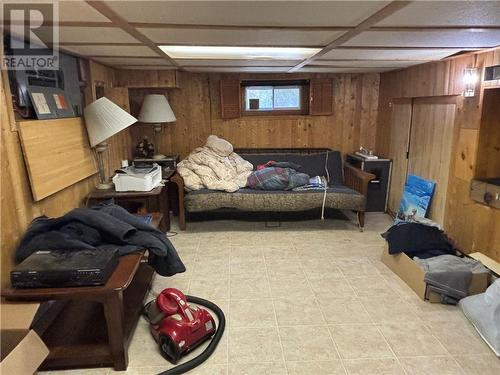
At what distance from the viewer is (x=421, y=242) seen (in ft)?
9.12

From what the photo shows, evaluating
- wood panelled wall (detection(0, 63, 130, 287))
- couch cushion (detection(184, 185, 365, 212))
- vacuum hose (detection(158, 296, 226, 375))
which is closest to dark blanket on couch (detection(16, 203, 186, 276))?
wood panelled wall (detection(0, 63, 130, 287))

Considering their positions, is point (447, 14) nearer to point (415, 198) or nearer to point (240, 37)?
point (240, 37)

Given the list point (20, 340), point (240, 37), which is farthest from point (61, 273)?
point (240, 37)

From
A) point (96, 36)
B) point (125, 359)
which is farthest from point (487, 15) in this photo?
point (125, 359)

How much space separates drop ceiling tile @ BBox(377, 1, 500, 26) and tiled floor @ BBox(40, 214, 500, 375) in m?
1.77

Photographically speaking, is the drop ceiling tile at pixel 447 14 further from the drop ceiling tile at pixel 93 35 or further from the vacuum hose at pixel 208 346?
the vacuum hose at pixel 208 346

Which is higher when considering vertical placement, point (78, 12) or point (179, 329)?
point (78, 12)

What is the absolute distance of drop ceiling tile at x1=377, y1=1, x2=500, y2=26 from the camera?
1.40 m

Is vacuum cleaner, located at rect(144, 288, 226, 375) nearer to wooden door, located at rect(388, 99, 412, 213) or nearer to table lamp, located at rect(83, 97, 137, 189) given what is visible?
table lamp, located at rect(83, 97, 137, 189)

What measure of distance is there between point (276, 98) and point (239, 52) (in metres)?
2.04

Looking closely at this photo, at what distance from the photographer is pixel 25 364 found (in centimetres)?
156

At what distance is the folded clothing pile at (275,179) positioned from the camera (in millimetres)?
3924

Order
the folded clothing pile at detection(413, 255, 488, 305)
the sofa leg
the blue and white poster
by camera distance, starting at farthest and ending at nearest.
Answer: the sofa leg → the blue and white poster → the folded clothing pile at detection(413, 255, 488, 305)

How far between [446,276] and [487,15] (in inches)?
65.4
